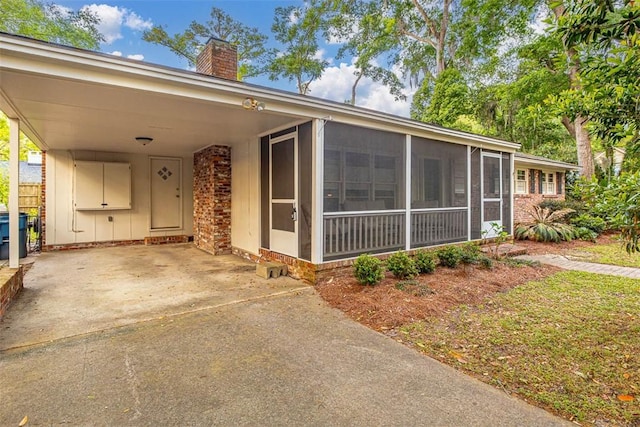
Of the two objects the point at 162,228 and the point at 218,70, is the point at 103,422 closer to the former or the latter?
the point at 218,70

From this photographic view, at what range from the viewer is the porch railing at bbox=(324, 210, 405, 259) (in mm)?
5305

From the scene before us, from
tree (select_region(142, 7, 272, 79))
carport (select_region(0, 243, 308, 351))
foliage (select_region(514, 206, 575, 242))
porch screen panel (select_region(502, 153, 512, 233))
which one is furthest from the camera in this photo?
tree (select_region(142, 7, 272, 79))

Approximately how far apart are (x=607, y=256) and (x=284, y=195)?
26.1ft

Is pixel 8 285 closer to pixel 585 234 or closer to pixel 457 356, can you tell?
pixel 457 356

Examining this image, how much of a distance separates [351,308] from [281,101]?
9.78 ft

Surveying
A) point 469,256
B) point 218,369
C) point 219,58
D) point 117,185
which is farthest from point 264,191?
point 117,185

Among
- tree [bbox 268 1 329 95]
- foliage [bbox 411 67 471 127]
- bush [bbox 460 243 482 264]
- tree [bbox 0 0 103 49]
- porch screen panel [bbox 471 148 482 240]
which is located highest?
tree [bbox 268 1 329 95]

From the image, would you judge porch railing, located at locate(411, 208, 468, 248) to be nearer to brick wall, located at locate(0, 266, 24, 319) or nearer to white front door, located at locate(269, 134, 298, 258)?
white front door, located at locate(269, 134, 298, 258)

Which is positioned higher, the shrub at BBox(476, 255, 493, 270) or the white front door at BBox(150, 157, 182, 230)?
the white front door at BBox(150, 157, 182, 230)

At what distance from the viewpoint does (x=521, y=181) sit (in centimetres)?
1309

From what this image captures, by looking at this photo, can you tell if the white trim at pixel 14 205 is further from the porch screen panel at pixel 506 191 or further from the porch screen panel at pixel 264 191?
the porch screen panel at pixel 506 191

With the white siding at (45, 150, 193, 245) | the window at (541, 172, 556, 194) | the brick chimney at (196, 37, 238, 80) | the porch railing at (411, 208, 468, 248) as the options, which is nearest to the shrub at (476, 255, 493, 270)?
the porch railing at (411, 208, 468, 248)

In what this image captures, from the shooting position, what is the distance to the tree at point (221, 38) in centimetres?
1705

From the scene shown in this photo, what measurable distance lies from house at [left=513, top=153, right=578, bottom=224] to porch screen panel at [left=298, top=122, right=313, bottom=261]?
31.8ft
